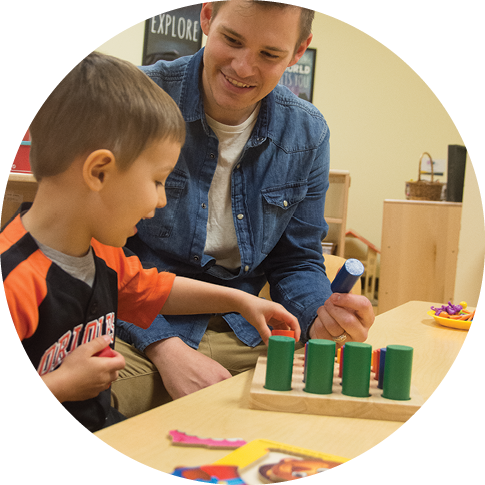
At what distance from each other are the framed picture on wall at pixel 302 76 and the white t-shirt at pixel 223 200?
8cm

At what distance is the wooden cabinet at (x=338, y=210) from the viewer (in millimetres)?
546

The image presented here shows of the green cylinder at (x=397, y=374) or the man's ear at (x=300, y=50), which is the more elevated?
the man's ear at (x=300, y=50)

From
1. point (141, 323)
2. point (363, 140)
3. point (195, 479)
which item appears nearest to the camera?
point (195, 479)

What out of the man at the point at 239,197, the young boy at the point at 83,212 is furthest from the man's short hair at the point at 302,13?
the young boy at the point at 83,212

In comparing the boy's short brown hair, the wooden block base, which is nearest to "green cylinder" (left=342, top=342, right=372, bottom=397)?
the wooden block base

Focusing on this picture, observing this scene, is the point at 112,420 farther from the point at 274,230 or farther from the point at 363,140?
the point at 363,140

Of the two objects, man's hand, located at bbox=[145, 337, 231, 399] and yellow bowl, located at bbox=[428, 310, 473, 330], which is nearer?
man's hand, located at bbox=[145, 337, 231, 399]

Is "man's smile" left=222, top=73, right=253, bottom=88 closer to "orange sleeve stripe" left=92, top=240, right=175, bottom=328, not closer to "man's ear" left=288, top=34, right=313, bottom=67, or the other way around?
"man's ear" left=288, top=34, right=313, bottom=67

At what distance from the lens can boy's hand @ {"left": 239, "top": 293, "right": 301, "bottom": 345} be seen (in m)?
0.49

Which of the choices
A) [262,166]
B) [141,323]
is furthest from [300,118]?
[141,323]

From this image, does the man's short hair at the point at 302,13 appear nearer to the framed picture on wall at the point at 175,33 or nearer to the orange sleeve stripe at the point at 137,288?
the framed picture on wall at the point at 175,33

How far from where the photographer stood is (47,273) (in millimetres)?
336

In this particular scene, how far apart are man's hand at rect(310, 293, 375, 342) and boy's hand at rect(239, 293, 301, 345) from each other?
34 millimetres

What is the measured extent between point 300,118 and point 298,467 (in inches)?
13.4
